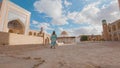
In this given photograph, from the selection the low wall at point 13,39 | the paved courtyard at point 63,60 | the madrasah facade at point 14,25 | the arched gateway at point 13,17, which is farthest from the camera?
the arched gateway at point 13,17

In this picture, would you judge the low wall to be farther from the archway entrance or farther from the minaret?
the minaret

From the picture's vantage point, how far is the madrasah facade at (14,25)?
40.6 feet

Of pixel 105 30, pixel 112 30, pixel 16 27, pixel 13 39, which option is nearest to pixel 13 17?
pixel 16 27

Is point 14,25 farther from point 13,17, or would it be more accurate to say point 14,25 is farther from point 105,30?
point 105,30

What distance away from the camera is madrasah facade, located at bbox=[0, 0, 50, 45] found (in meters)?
12.4

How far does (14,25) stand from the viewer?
22250 mm

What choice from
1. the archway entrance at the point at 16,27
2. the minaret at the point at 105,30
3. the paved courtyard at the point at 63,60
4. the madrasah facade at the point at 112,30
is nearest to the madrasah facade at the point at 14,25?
the archway entrance at the point at 16,27

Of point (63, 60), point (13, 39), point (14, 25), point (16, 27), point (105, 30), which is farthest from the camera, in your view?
point (105, 30)

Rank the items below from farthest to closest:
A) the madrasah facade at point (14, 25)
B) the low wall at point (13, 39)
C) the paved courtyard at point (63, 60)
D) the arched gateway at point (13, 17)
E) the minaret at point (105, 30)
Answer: the minaret at point (105, 30), the arched gateway at point (13, 17), the madrasah facade at point (14, 25), the low wall at point (13, 39), the paved courtyard at point (63, 60)

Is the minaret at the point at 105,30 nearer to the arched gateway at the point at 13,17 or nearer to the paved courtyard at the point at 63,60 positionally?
the arched gateway at the point at 13,17

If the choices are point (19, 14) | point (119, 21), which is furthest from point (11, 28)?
point (119, 21)

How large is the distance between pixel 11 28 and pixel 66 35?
88.4 feet

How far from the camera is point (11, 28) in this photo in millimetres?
22438

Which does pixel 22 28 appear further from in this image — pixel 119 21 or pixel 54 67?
pixel 119 21
